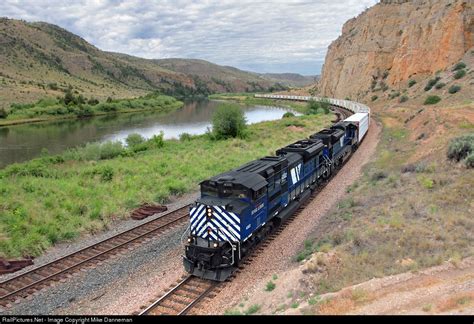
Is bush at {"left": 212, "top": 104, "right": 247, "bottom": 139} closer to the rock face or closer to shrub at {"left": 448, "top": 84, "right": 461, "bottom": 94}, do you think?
shrub at {"left": 448, "top": 84, "right": 461, "bottom": 94}

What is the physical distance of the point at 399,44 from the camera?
8138 centimetres

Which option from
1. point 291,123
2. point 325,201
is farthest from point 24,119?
point 325,201

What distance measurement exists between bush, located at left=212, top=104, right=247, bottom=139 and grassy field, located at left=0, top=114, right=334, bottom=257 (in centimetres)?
343

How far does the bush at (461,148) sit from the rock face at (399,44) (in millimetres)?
51476

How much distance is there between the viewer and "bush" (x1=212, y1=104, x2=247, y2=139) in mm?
48875

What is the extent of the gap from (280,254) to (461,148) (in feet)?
42.3

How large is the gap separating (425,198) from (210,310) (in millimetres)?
10660

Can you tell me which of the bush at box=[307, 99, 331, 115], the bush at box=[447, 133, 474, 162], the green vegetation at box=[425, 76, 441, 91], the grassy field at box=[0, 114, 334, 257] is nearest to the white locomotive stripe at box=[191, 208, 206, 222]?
the grassy field at box=[0, 114, 334, 257]

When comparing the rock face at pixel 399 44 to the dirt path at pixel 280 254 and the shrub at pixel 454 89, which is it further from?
the dirt path at pixel 280 254

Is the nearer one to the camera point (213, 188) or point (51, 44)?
point (213, 188)

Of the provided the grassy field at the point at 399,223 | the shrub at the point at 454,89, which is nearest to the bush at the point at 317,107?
the shrub at the point at 454,89

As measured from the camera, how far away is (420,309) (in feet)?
28.6

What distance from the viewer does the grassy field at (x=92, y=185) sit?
1794cm

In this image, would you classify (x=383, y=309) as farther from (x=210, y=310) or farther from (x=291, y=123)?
(x=291, y=123)
